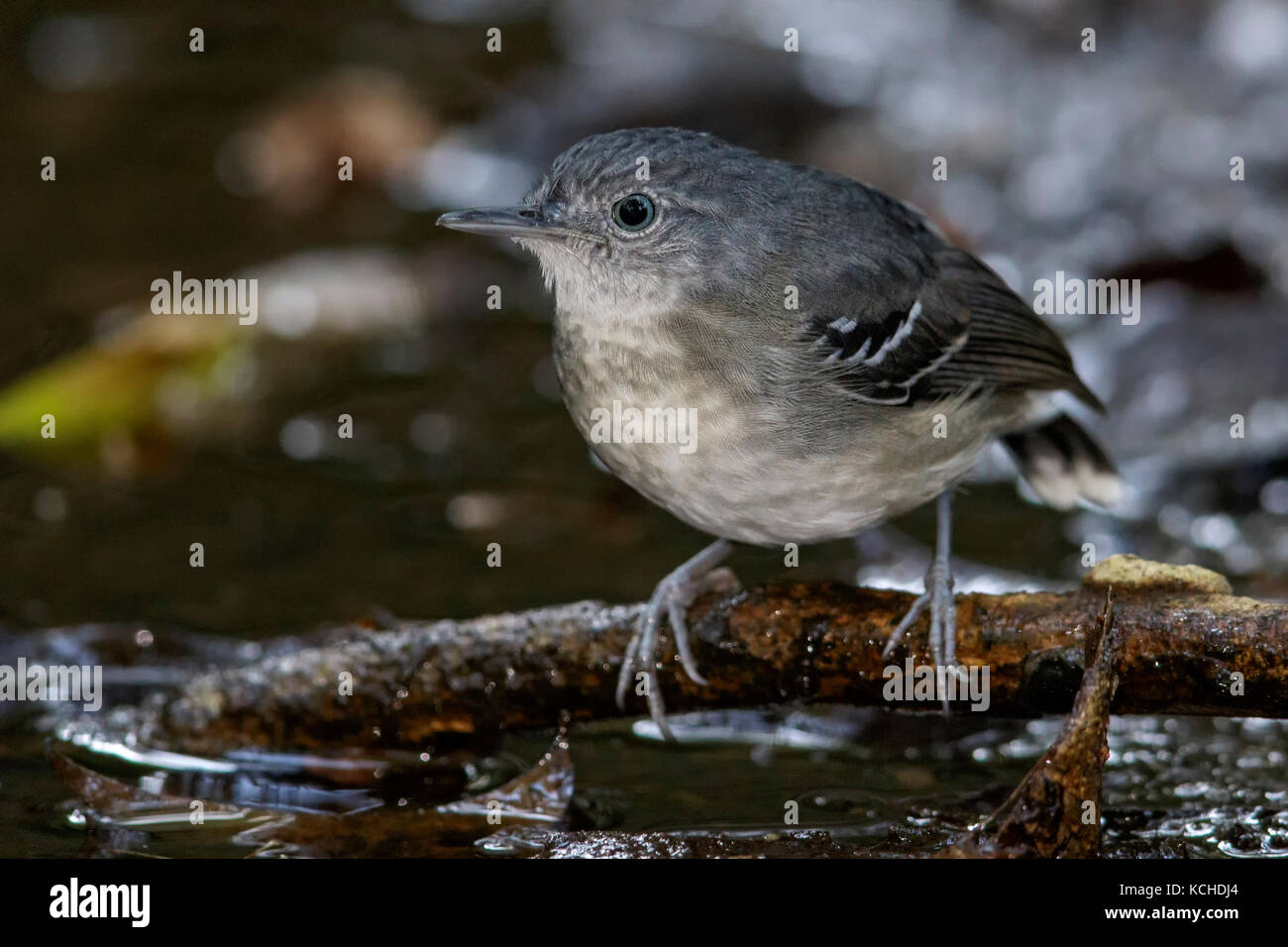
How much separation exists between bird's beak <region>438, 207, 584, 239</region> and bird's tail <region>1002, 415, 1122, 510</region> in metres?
2.25

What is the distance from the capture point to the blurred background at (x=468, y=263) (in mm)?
7039

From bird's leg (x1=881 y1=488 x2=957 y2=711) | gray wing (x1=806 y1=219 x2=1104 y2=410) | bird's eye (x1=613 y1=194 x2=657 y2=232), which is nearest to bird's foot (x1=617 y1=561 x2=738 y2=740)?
bird's leg (x1=881 y1=488 x2=957 y2=711)

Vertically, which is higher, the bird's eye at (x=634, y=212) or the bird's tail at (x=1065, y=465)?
the bird's eye at (x=634, y=212)

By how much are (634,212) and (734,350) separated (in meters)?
0.52

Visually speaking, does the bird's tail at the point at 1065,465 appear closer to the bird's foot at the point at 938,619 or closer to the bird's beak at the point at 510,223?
the bird's foot at the point at 938,619

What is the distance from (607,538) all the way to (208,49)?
728 cm

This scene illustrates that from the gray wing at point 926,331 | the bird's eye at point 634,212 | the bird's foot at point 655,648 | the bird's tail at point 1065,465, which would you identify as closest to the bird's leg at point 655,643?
the bird's foot at point 655,648

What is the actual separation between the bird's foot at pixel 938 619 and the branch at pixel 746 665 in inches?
1.2

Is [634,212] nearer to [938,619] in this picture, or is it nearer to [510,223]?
[510,223]

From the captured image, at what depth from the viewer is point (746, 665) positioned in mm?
4812

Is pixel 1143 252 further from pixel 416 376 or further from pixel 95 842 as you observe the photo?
pixel 95 842

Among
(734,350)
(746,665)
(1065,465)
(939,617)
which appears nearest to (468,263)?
(1065,465)

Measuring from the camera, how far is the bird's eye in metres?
4.88

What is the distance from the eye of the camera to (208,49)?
1272 centimetres
